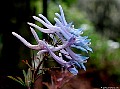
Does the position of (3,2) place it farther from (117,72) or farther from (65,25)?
(65,25)

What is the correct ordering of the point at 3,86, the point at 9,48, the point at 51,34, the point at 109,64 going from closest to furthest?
1. the point at 51,34
2. the point at 3,86
3. the point at 9,48
4. the point at 109,64

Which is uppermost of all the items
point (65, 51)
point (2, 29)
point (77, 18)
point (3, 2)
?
point (77, 18)

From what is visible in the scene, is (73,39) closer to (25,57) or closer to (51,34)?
(51,34)

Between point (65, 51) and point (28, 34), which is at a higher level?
point (28, 34)

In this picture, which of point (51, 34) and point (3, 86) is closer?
point (51, 34)

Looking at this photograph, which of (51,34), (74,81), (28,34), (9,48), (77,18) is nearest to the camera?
(51,34)

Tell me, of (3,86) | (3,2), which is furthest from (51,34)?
(3,2)

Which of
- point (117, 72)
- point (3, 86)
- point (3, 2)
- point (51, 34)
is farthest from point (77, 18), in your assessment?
point (51, 34)

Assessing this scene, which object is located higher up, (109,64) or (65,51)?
(109,64)

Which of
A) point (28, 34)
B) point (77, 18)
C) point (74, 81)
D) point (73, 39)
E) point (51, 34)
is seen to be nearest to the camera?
point (73, 39)
